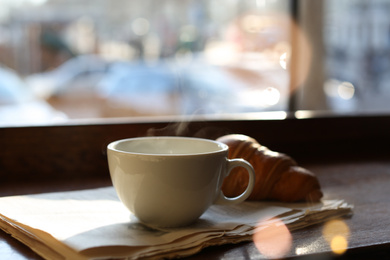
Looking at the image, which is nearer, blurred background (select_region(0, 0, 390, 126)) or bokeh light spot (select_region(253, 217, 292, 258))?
bokeh light spot (select_region(253, 217, 292, 258))

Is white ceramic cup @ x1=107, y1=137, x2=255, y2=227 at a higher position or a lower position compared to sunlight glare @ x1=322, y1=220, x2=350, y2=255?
higher

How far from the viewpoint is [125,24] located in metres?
3.50

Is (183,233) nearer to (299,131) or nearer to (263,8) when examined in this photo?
(299,131)

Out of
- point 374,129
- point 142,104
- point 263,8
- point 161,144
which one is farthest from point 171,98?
point 161,144

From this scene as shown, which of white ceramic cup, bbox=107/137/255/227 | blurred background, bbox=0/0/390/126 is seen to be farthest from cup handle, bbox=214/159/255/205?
blurred background, bbox=0/0/390/126

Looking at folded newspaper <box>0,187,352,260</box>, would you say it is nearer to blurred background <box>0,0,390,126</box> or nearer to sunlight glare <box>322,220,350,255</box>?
sunlight glare <box>322,220,350,255</box>

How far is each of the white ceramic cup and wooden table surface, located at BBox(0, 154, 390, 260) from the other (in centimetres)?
5

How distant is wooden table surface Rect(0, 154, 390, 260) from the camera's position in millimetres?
428

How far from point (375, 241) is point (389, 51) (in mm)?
2206

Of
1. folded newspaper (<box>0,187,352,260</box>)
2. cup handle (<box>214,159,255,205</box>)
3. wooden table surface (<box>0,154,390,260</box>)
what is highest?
Answer: cup handle (<box>214,159,255,205</box>)

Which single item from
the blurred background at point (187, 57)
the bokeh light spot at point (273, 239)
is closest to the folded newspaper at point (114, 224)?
the bokeh light spot at point (273, 239)

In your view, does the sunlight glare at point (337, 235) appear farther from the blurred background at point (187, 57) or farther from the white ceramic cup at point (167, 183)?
the blurred background at point (187, 57)

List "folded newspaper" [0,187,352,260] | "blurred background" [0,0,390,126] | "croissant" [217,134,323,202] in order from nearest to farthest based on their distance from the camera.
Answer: "folded newspaper" [0,187,352,260], "croissant" [217,134,323,202], "blurred background" [0,0,390,126]

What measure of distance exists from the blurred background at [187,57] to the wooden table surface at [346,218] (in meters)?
0.38
